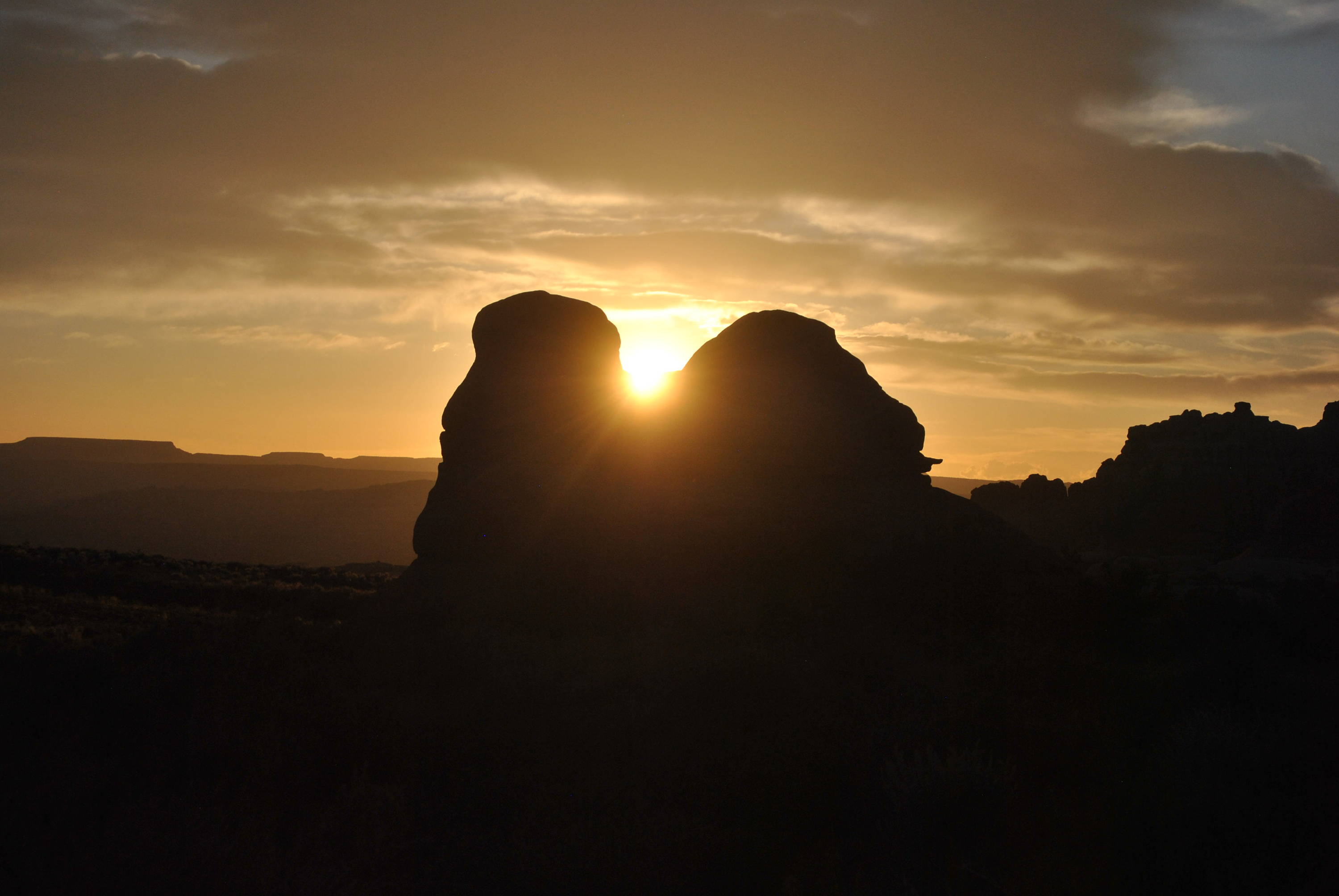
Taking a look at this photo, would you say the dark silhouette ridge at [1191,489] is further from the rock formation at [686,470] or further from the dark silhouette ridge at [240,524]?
the dark silhouette ridge at [240,524]

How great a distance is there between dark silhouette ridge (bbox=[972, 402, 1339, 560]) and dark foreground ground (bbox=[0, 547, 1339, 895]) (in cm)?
5864

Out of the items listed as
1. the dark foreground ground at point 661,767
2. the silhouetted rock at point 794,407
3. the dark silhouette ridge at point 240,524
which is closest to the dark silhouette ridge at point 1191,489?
the silhouetted rock at point 794,407

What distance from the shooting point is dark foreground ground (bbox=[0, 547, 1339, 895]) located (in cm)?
773

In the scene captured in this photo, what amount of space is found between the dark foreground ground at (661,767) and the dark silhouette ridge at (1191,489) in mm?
58641

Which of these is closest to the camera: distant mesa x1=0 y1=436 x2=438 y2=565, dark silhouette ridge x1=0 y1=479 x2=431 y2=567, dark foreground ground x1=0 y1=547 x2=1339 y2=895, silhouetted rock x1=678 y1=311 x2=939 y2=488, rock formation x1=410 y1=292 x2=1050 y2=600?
dark foreground ground x1=0 y1=547 x2=1339 y2=895

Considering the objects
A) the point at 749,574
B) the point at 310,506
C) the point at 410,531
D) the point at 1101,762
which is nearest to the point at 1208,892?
the point at 1101,762

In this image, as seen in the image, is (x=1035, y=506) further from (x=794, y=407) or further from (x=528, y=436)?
(x=528, y=436)

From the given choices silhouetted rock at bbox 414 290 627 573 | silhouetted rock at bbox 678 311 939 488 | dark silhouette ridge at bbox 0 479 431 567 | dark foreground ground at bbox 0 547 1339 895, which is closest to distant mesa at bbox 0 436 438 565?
dark silhouette ridge at bbox 0 479 431 567

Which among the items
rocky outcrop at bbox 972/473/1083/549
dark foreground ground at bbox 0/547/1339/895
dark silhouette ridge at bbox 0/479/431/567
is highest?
rocky outcrop at bbox 972/473/1083/549

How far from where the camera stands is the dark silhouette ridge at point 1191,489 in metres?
70.2

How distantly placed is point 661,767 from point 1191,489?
3022 inches

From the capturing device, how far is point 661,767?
10.3 metres

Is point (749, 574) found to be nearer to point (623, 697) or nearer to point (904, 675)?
point (904, 675)

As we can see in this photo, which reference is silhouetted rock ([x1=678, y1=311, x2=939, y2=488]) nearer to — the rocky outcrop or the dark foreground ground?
the dark foreground ground
